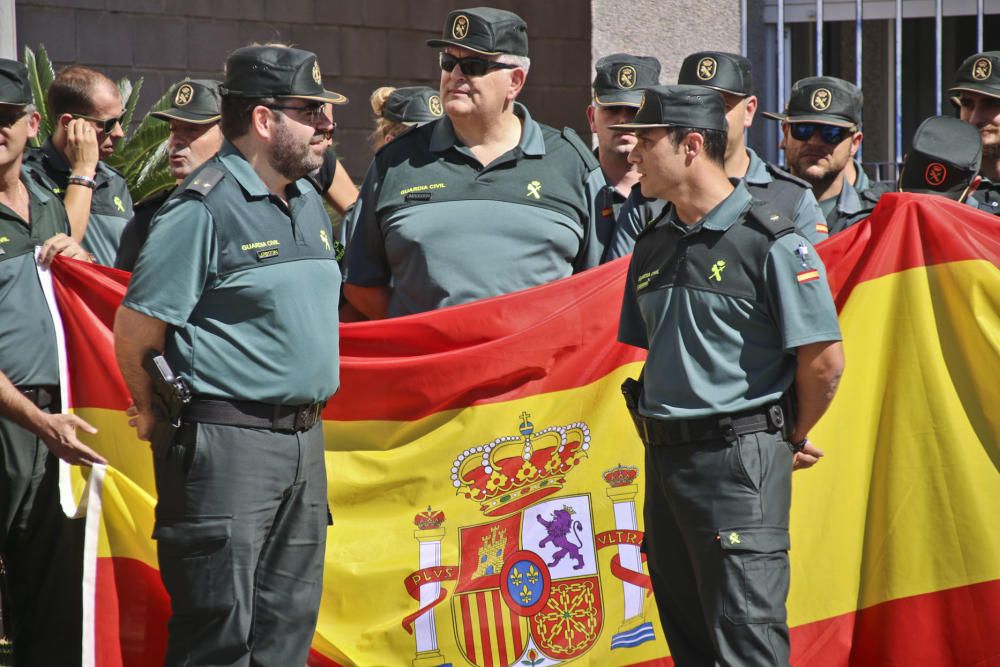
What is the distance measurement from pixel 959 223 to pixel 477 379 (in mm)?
1765

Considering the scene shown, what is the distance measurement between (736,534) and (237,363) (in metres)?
1.52

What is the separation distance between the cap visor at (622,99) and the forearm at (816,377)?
209 centimetres

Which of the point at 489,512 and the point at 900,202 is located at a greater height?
the point at 900,202

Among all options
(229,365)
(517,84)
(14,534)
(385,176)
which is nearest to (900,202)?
(517,84)

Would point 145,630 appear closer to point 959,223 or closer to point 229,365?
point 229,365

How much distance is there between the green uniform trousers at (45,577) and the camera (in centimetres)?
502

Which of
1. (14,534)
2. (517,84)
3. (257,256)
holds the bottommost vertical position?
(14,534)

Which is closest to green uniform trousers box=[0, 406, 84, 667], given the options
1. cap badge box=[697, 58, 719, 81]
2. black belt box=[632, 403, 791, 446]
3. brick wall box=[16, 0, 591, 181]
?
black belt box=[632, 403, 791, 446]

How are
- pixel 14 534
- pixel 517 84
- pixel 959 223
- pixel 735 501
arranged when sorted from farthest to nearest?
pixel 517 84 < pixel 14 534 < pixel 959 223 < pixel 735 501

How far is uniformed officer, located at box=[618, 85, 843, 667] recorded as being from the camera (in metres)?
3.88

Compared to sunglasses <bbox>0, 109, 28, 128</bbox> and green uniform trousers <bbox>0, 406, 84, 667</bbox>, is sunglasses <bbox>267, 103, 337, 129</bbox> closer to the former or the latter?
sunglasses <bbox>0, 109, 28, 128</bbox>

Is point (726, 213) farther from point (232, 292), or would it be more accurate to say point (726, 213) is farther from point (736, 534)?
point (232, 292)

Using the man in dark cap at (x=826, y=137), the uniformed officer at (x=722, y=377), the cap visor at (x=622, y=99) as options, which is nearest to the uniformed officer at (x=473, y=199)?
the cap visor at (x=622, y=99)

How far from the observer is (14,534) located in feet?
16.4
